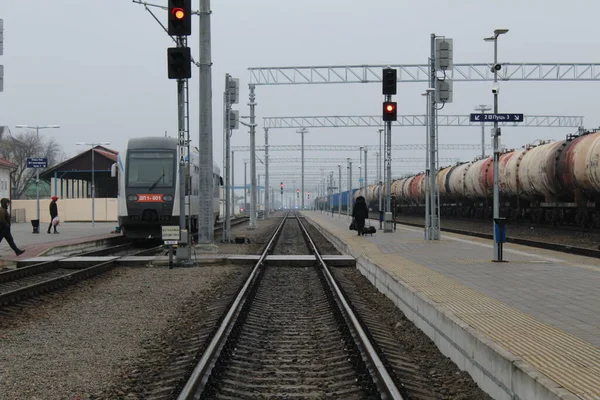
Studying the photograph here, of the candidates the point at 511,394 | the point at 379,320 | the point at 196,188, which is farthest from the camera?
the point at 196,188

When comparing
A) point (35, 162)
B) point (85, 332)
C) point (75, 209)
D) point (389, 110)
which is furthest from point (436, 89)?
point (75, 209)

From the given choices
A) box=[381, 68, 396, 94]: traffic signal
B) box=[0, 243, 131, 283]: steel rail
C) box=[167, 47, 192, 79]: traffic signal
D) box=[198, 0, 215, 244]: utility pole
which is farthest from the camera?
box=[381, 68, 396, 94]: traffic signal

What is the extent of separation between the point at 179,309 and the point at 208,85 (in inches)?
463

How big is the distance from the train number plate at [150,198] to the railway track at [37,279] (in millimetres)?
5451

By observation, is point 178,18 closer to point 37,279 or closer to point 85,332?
point 37,279

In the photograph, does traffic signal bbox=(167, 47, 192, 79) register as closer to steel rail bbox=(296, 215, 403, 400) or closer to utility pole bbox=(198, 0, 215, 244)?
utility pole bbox=(198, 0, 215, 244)

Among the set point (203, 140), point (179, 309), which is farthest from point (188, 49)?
point (179, 309)

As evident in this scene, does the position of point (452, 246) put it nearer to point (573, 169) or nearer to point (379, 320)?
point (573, 169)

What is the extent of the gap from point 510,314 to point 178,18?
33.7 ft

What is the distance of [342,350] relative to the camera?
743cm

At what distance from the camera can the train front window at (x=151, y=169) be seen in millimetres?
22844

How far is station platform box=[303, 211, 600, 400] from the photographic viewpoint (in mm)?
5031

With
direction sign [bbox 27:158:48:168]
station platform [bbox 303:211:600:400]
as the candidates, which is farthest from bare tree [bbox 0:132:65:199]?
station platform [bbox 303:211:600:400]

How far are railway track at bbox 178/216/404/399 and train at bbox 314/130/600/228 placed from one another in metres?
12.7
